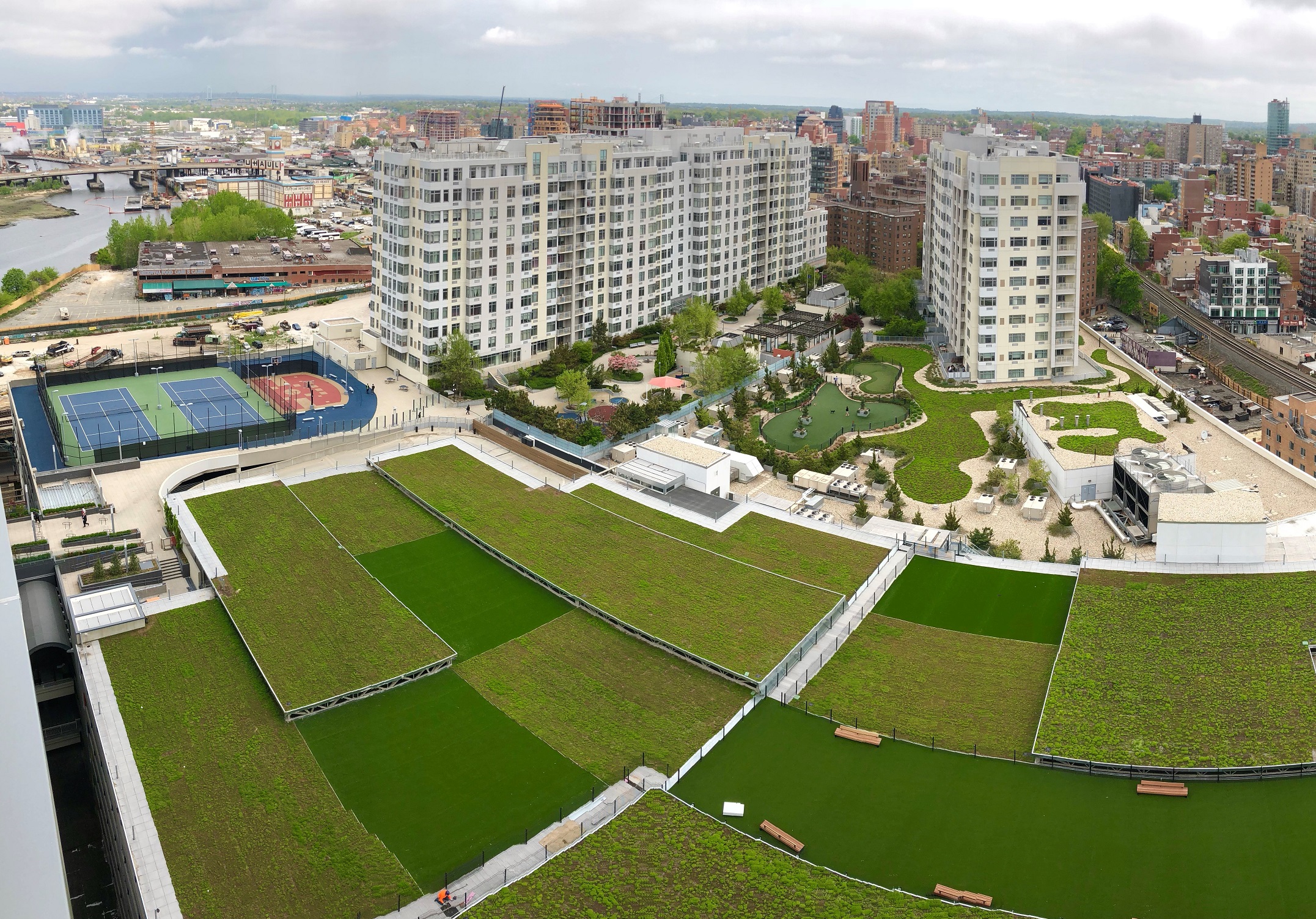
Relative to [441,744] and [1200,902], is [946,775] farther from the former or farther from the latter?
[441,744]

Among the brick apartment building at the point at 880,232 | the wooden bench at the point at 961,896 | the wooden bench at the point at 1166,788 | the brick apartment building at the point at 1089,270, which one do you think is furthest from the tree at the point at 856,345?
the wooden bench at the point at 961,896

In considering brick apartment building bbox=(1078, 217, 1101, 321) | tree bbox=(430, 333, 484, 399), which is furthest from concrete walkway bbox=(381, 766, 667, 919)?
brick apartment building bbox=(1078, 217, 1101, 321)

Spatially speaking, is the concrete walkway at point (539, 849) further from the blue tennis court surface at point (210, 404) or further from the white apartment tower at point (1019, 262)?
the white apartment tower at point (1019, 262)

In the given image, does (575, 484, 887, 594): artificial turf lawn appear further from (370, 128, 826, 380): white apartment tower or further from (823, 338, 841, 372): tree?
(823, 338, 841, 372): tree

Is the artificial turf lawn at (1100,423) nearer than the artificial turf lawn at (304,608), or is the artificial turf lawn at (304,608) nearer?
the artificial turf lawn at (304,608)

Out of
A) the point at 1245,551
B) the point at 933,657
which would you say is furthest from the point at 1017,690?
the point at 1245,551

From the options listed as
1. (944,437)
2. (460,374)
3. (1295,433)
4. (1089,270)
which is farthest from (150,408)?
(1089,270)
